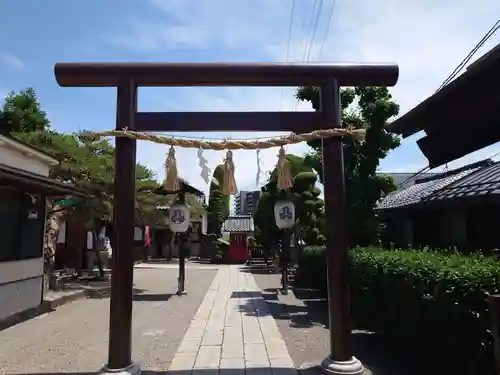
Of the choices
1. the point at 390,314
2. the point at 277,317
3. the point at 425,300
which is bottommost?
the point at 277,317

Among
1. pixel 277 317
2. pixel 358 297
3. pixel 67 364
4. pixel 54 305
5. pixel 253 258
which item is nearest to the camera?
pixel 67 364

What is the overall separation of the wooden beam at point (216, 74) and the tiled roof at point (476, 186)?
9.43 ft

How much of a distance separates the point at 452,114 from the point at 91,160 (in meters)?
13.0

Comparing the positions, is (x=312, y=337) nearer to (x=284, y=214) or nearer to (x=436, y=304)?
(x=436, y=304)

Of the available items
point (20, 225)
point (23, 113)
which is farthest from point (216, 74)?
point (23, 113)

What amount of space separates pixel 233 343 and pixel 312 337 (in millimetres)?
1727

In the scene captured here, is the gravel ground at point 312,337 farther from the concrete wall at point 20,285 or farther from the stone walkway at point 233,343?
the concrete wall at point 20,285

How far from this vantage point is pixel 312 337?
27.5ft

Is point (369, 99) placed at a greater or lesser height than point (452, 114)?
greater

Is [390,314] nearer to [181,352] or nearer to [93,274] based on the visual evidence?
[181,352]

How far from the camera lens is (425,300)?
5.09 meters

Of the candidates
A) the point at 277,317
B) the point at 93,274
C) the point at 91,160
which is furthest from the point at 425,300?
the point at 93,274

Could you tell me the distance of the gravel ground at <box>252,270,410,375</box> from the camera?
6527mm

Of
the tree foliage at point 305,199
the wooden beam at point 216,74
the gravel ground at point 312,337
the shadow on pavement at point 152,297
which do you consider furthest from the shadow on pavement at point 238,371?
the tree foliage at point 305,199
